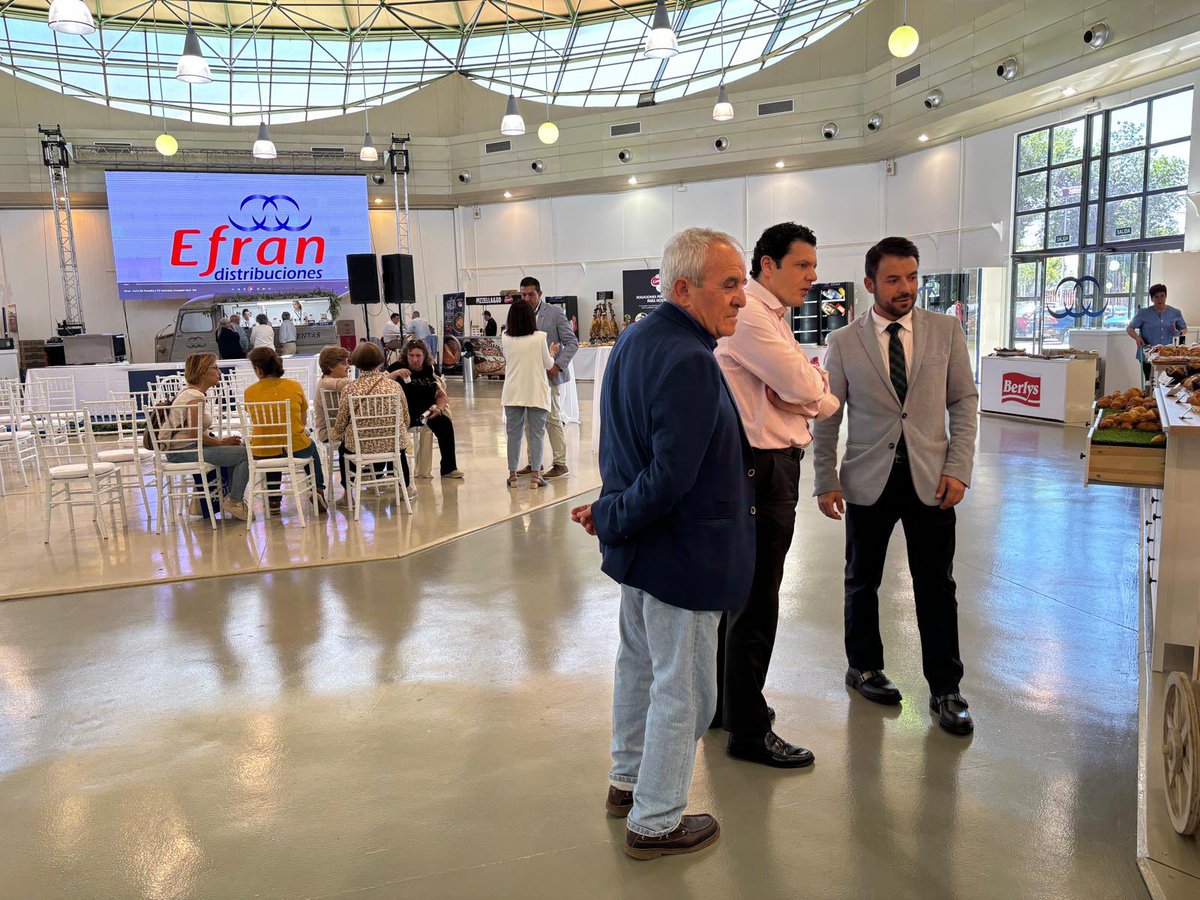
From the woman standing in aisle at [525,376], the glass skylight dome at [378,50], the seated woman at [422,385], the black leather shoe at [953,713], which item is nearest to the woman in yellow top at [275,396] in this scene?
the seated woman at [422,385]

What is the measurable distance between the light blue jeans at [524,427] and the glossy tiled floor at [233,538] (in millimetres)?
258

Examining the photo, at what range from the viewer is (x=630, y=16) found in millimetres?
16688

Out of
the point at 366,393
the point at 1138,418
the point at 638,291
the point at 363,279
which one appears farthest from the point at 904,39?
the point at 638,291

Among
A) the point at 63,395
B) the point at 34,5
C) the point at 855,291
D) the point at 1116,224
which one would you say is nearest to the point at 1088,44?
the point at 1116,224

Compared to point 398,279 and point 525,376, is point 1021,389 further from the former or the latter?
point 398,279

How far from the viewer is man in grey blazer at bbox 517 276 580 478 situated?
725 cm

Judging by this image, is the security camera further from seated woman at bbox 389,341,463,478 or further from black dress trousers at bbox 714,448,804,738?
black dress trousers at bbox 714,448,804,738

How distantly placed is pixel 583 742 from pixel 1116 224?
11.7 meters

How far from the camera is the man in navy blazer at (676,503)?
2033 mm

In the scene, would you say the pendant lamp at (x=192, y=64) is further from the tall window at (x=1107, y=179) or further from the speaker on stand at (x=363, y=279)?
the tall window at (x=1107, y=179)

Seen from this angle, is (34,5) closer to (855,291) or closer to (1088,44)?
(855,291)

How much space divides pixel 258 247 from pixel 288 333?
8.63 feet

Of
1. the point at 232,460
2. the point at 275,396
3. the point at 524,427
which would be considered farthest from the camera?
the point at 524,427

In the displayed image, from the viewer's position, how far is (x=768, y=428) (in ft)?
8.69
